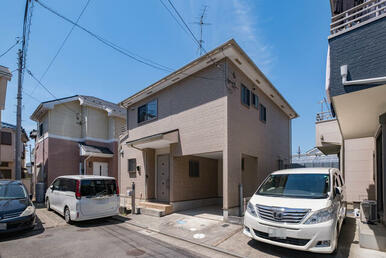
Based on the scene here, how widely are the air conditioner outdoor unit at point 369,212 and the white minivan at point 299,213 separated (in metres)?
1.23

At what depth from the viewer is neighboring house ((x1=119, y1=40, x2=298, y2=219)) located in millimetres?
7812

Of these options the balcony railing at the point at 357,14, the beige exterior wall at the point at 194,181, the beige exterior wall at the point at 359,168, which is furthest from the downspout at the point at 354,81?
the beige exterior wall at the point at 359,168

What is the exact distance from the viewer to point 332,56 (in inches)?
191

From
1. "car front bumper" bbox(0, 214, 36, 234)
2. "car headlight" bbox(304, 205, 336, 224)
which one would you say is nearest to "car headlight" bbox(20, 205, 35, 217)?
"car front bumper" bbox(0, 214, 36, 234)

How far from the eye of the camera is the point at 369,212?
5621mm

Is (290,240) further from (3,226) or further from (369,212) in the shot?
(3,226)

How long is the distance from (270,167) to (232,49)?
269 inches

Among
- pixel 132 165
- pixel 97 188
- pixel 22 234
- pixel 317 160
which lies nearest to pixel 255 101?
pixel 132 165

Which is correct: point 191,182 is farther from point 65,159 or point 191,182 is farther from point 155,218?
point 65,159

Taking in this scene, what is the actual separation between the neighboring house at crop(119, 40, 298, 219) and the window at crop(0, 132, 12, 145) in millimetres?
9487

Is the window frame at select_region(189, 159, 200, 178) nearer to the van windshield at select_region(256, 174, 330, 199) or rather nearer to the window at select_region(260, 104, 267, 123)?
the window at select_region(260, 104, 267, 123)

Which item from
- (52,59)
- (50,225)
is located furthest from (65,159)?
(50,225)

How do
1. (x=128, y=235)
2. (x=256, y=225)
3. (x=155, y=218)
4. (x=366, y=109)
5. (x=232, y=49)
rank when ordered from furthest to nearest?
(x=155, y=218) → (x=232, y=49) → (x=128, y=235) → (x=366, y=109) → (x=256, y=225)

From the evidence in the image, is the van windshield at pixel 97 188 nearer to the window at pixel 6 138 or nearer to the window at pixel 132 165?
the window at pixel 132 165
